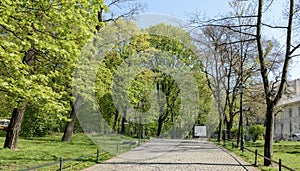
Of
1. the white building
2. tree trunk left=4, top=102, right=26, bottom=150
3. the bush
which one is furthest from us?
the white building

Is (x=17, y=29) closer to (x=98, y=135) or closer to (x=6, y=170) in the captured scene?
(x=6, y=170)

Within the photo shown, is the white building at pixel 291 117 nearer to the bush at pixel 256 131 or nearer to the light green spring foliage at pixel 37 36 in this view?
the bush at pixel 256 131

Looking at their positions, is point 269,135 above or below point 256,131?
above

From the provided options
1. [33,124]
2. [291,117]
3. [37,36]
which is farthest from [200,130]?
[37,36]

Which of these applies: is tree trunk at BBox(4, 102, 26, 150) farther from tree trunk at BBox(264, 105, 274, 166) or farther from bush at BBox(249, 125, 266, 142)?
bush at BBox(249, 125, 266, 142)

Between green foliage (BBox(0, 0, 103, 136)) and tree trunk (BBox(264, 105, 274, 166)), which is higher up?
green foliage (BBox(0, 0, 103, 136))

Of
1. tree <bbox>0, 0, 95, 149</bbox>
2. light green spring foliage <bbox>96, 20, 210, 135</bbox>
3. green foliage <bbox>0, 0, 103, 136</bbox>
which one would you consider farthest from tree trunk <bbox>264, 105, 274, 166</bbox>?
light green spring foliage <bbox>96, 20, 210, 135</bbox>

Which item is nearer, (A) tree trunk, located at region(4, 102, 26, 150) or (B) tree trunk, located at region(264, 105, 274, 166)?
(B) tree trunk, located at region(264, 105, 274, 166)

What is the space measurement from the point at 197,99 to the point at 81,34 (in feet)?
73.6

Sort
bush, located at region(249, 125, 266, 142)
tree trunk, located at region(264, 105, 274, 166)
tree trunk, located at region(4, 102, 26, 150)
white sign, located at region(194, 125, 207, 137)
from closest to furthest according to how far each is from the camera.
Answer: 1. tree trunk, located at region(264, 105, 274, 166)
2. tree trunk, located at region(4, 102, 26, 150)
3. bush, located at region(249, 125, 266, 142)
4. white sign, located at region(194, 125, 207, 137)

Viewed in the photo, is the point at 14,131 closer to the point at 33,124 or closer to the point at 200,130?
the point at 33,124

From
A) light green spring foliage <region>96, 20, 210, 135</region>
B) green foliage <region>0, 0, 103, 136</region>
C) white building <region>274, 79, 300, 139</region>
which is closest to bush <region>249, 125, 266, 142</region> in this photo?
white building <region>274, 79, 300, 139</region>

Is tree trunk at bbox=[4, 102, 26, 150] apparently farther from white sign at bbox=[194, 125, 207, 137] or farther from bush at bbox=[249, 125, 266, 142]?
bush at bbox=[249, 125, 266, 142]

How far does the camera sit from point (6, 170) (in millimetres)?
9211
